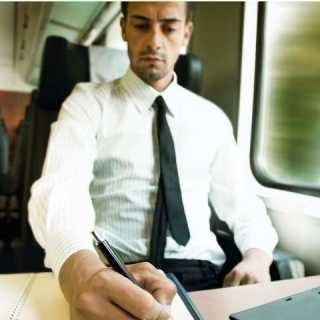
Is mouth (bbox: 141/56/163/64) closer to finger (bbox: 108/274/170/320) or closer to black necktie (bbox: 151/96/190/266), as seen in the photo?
black necktie (bbox: 151/96/190/266)

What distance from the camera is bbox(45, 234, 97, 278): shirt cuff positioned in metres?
0.69

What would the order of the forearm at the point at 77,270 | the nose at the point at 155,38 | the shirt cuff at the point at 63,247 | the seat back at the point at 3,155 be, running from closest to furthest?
the forearm at the point at 77,270
the shirt cuff at the point at 63,247
the nose at the point at 155,38
the seat back at the point at 3,155

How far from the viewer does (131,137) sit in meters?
1.21

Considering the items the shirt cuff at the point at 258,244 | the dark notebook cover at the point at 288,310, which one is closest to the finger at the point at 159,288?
the dark notebook cover at the point at 288,310

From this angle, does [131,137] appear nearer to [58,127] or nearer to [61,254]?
[58,127]

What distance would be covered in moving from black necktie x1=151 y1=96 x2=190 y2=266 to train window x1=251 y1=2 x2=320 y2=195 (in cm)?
59

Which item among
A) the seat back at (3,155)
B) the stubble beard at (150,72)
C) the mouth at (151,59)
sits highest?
the mouth at (151,59)

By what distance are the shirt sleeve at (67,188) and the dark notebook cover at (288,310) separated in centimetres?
29

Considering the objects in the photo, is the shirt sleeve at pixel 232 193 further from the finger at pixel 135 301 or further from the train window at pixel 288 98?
the finger at pixel 135 301

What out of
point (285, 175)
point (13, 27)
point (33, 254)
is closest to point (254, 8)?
point (285, 175)

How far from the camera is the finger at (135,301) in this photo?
0.48 m

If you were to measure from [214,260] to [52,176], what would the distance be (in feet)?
2.03

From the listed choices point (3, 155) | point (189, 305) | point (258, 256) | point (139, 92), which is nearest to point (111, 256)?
point (189, 305)

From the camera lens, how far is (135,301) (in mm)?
483
